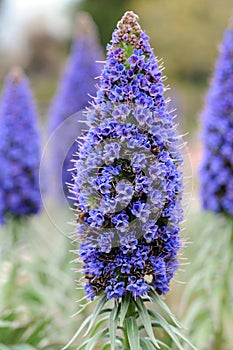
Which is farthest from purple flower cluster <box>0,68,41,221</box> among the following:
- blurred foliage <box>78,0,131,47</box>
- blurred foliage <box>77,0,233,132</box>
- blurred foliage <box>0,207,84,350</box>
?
blurred foliage <box>78,0,131,47</box>

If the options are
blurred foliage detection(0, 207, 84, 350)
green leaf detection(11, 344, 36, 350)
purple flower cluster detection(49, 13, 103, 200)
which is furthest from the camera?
purple flower cluster detection(49, 13, 103, 200)

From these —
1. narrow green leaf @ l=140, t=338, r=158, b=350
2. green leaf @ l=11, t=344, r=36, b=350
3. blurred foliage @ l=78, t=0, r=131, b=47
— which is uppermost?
blurred foliage @ l=78, t=0, r=131, b=47

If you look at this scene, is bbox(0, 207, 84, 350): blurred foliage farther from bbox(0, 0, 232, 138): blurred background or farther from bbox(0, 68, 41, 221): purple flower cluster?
bbox(0, 0, 232, 138): blurred background

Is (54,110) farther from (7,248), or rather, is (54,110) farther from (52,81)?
(52,81)

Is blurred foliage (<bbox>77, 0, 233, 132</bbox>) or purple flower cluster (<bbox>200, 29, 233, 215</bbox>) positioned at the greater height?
blurred foliage (<bbox>77, 0, 233, 132</bbox>)

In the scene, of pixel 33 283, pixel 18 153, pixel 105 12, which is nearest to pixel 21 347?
pixel 33 283

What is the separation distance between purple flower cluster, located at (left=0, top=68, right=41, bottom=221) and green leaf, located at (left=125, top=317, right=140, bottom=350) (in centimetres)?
272

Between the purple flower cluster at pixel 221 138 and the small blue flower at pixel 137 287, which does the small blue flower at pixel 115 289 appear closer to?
the small blue flower at pixel 137 287

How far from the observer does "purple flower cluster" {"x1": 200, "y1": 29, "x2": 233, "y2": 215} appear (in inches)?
180

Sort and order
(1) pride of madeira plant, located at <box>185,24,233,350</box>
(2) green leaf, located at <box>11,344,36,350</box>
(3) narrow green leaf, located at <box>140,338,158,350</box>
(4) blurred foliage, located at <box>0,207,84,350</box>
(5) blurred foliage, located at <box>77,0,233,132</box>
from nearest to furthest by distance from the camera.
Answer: (3) narrow green leaf, located at <box>140,338,158,350</box>
(2) green leaf, located at <box>11,344,36,350</box>
(1) pride of madeira plant, located at <box>185,24,233,350</box>
(4) blurred foliage, located at <box>0,207,84,350</box>
(5) blurred foliage, located at <box>77,0,233,132</box>

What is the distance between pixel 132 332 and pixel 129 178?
28.1 inches

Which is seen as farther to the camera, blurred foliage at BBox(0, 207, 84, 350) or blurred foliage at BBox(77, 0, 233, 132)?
blurred foliage at BBox(77, 0, 233, 132)

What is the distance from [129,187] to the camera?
248 cm

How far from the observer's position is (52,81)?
26469 millimetres
